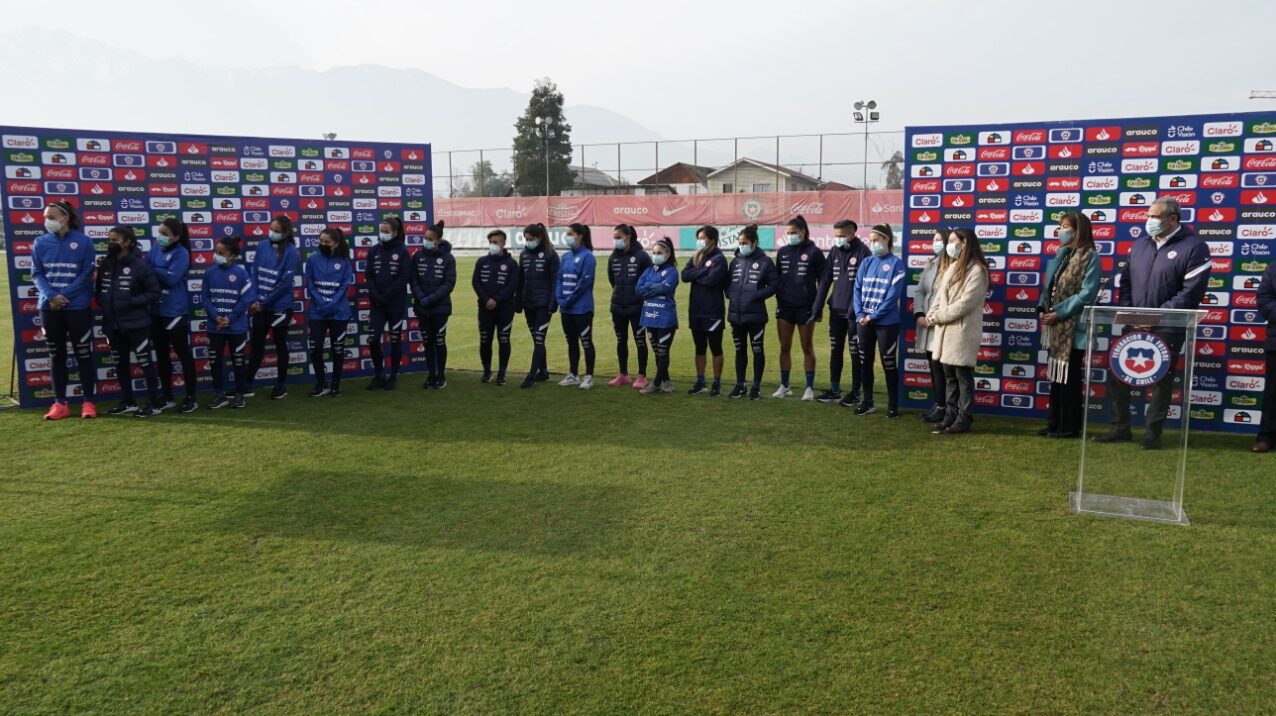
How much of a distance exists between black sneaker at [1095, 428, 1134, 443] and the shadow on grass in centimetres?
324

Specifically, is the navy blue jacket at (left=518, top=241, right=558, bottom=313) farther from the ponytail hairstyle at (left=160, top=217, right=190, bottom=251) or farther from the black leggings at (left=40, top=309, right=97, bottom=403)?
the black leggings at (left=40, top=309, right=97, bottom=403)

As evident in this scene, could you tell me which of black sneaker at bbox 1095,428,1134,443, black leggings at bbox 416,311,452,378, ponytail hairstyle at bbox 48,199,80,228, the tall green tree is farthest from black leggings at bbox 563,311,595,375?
the tall green tree

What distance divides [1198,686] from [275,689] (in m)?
3.85

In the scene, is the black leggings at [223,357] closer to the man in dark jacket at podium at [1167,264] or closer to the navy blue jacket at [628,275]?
the navy blue jacket at [628,275]

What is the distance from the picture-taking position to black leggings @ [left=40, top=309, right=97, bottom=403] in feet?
28.0

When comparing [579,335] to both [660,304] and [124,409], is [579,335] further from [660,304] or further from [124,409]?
[124,409]

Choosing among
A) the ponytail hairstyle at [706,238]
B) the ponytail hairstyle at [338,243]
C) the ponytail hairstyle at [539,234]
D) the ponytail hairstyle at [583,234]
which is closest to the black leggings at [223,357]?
the ponytail hairstyle at [338,243]

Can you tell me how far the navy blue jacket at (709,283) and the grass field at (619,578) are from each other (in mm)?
2139

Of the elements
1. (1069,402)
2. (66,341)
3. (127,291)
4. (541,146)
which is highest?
(541,146)

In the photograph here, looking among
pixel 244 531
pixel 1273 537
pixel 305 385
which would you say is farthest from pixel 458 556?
pixel 305 385

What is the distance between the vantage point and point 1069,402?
7859 mm

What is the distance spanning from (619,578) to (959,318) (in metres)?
4.53

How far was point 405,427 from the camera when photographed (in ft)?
27.6

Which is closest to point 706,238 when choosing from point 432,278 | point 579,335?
point 579,335
